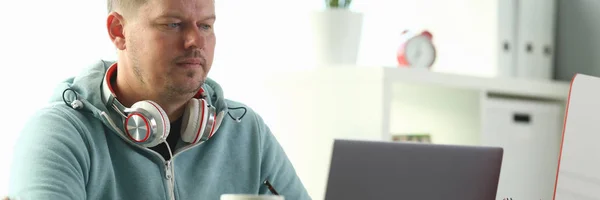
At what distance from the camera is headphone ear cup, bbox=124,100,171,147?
5.37 feet

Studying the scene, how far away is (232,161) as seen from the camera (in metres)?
1.91

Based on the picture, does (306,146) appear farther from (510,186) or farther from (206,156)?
(206,156)

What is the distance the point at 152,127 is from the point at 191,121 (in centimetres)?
12

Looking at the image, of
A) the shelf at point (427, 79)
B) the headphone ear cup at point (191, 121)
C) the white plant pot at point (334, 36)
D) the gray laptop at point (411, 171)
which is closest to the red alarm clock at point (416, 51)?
the shelf at point (427, 79)

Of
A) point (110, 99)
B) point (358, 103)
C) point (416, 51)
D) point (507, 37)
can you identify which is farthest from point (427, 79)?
point (110, 99)

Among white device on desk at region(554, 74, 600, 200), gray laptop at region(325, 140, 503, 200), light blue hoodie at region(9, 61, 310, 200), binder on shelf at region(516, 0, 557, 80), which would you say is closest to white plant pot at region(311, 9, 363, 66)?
binder on shelf at region(516, 0, 557, 80)

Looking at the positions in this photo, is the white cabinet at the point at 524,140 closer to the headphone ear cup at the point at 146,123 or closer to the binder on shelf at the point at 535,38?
the binder on shelf at the point at 535,38

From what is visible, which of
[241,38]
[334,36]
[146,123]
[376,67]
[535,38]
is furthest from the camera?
[535,38]

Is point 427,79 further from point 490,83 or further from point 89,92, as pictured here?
point 89,92

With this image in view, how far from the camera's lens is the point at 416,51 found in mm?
3400

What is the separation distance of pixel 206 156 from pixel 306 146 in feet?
4.33

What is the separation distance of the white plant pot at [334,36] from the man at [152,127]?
4.06ft

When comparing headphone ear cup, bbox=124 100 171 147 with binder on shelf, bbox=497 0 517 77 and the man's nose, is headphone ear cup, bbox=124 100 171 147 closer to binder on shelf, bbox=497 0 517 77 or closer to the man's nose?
the man's nose

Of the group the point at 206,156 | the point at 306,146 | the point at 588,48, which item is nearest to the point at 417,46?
the point at 306,146
